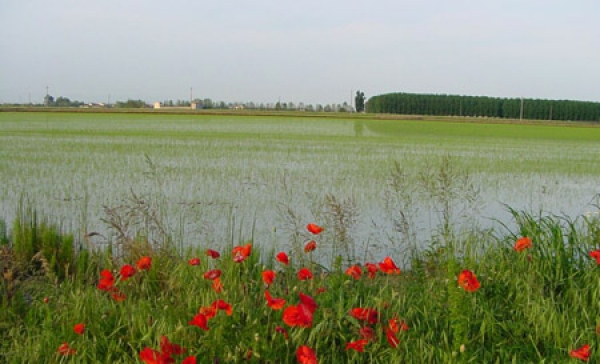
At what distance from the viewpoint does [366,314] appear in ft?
9.98

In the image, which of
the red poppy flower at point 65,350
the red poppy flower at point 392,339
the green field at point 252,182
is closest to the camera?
the red poppy flower at point 65,350

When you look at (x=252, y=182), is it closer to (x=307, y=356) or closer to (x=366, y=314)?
(x=366, y=314)

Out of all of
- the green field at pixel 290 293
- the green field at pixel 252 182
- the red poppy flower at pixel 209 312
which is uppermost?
the red poppy flower at pixel 209 312

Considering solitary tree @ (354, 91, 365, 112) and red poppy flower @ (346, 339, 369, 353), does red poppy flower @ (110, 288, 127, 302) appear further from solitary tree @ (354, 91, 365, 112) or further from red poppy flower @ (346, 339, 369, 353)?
solitary tree @ (354, 91, 365, 112)

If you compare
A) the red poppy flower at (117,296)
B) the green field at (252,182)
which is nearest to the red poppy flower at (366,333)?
the red poppy flower at (117,296)

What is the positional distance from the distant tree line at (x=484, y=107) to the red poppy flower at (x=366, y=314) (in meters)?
88.4

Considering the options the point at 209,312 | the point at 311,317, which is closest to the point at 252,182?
the point at 209,312

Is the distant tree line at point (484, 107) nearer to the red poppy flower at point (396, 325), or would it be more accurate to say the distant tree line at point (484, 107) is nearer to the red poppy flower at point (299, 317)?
the red poppy flower at point (396, 325)

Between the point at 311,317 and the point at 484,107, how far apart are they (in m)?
92.6

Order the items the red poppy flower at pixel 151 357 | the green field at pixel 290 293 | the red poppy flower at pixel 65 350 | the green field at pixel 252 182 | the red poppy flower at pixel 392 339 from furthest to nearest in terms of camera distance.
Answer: the green field at pixel 252 182
the green field at pixel 290 293
the red poppy flower at pixel 392 339
the red poppy flower at pixel 65 350
the red poppy flower at pixel 151 357

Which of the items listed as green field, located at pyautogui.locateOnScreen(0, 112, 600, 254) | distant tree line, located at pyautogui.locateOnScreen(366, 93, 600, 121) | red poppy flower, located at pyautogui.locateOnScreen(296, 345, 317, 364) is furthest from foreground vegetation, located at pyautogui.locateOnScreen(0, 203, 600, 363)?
distant tree line, located at pyautogui.locateOnScreen(366, 93, 600, 121)

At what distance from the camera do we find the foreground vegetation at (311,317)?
2.98 meters

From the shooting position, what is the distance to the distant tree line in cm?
8844

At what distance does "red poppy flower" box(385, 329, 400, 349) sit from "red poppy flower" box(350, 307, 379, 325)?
0.13 m
